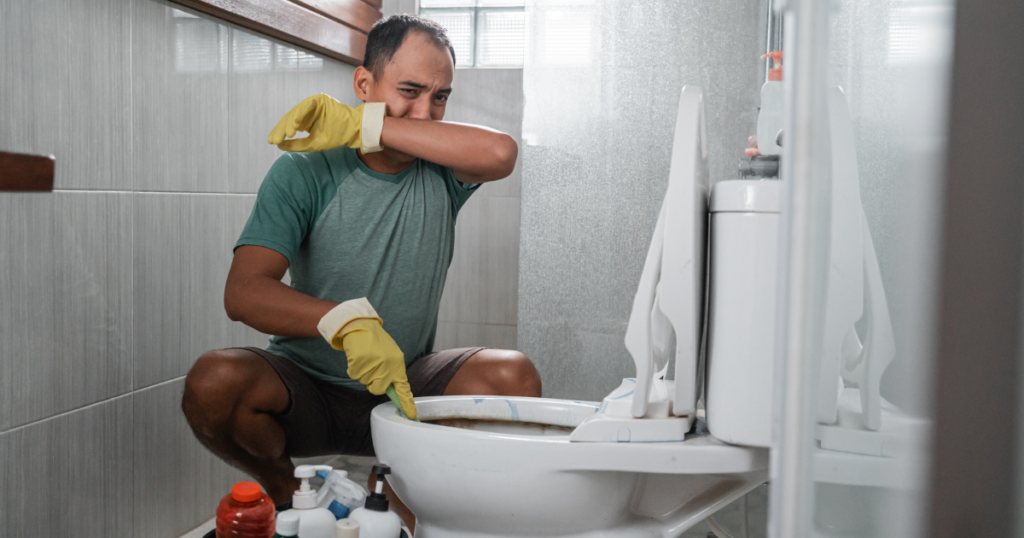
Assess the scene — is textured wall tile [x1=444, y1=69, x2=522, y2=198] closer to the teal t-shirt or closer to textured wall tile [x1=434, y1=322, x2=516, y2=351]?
textured wall tile [x1=434, y1=322, x2=516, y2=351]

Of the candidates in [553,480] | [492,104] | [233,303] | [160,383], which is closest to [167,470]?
[160,383]

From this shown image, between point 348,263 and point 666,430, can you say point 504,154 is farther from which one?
point 666,430

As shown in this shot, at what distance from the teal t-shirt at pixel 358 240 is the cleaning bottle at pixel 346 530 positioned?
47cm

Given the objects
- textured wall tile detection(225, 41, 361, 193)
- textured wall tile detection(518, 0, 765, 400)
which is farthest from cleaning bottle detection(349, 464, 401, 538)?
textured wall tile detection(225, 41, 361, 193)

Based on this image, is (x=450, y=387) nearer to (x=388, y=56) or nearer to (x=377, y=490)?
(x=377, y=490)

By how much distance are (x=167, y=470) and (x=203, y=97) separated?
2.63 feet

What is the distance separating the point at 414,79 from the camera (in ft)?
4.56

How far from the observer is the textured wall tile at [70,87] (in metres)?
1.13

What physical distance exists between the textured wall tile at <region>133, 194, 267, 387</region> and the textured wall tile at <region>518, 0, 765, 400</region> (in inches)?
27.9

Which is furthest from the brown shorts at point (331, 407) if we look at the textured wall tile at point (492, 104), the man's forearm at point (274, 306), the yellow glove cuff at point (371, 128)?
the textured wall tile at point (492, 104)

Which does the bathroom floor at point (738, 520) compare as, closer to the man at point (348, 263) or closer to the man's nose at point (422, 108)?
the man at point (348, 263)

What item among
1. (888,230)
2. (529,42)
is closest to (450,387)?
(529,42)

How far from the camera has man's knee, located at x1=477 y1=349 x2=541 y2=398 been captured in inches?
53.6

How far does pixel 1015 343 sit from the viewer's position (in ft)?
0.87
